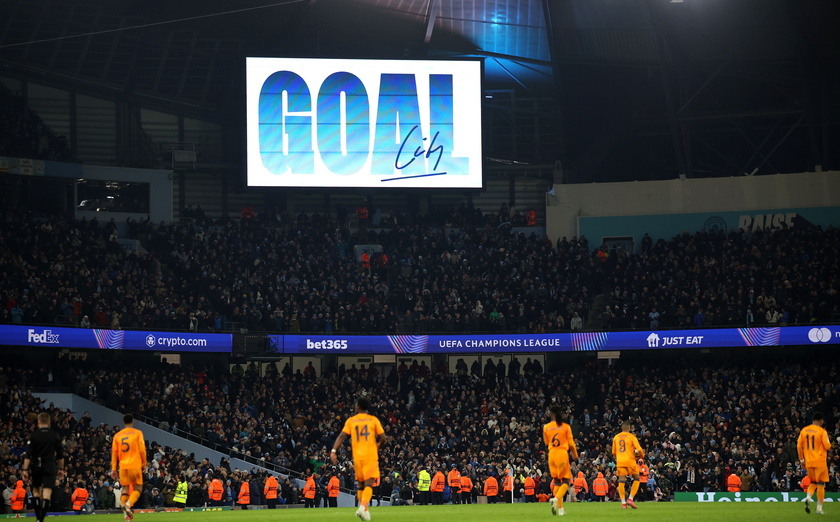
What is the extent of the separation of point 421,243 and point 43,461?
109 ft

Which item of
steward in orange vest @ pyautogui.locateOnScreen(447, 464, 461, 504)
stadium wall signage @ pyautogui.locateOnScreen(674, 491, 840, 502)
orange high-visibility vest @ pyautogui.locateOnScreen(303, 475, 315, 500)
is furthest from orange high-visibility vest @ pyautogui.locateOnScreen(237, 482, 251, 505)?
stadium wall signage @ pyautogui.locateOnScreen(674, 491, 840, 502)

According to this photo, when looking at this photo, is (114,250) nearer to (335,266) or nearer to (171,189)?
(171,189)

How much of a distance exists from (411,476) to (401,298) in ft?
35.5

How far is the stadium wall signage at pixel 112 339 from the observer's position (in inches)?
1566

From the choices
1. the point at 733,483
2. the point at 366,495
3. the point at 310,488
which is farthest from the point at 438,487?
the point at 366,495

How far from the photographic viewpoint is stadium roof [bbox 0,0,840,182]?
46.0 m

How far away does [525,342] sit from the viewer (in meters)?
46.2

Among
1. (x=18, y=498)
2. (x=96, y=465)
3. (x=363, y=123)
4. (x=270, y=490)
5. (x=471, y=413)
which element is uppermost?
(x=363, y=123)

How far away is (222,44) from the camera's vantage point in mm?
52656

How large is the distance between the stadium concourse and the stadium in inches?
5.6

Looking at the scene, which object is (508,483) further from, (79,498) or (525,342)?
(79,498)

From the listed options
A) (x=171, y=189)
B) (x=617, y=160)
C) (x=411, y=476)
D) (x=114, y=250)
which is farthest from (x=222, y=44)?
(x=411, y=476)

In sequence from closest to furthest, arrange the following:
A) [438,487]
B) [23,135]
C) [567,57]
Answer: [438,487] < [23,135] < [567,57]

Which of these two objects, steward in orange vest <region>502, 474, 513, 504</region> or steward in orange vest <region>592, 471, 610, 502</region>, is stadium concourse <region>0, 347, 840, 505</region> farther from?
steward in orange vest <region>592, 471, 610, 502</region>
